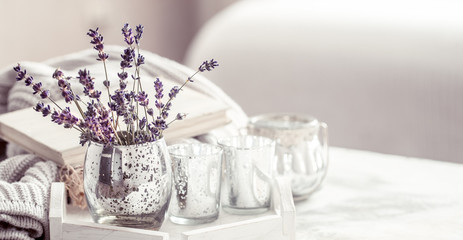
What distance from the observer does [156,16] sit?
129 inches

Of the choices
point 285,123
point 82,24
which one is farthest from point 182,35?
point 285,123

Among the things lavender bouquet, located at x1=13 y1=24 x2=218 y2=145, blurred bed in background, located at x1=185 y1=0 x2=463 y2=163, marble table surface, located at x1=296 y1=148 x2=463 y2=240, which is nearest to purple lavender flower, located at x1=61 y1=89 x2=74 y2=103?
lavender bouquet, located at x1=13 y1=24 x2=218 y2=145

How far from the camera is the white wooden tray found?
0.80m

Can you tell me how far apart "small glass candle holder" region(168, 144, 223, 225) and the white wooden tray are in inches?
0.5

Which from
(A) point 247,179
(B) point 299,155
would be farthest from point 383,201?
(A) point 247,179

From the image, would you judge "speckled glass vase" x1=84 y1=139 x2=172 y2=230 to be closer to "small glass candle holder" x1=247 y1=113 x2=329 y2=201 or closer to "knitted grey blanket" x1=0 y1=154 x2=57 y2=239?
"knitted grey blanket" x1=0 y1=154 x2=57 y2=239

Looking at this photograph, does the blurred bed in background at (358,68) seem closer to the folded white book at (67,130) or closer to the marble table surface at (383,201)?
the marble table surface at (383,201)

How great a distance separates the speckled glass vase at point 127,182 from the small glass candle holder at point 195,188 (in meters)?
0.03

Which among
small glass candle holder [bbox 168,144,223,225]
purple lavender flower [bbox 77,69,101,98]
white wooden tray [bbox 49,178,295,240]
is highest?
purple lavender flower [bbox 77,69,101,98]

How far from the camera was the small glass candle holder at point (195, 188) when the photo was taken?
85 cm

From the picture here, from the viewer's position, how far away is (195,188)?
851 mm

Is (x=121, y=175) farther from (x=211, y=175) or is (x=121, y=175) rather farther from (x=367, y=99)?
(x=367, y=99)

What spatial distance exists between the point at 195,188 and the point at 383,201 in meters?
0.35

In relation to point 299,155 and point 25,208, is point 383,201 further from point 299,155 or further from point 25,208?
point 25,208
